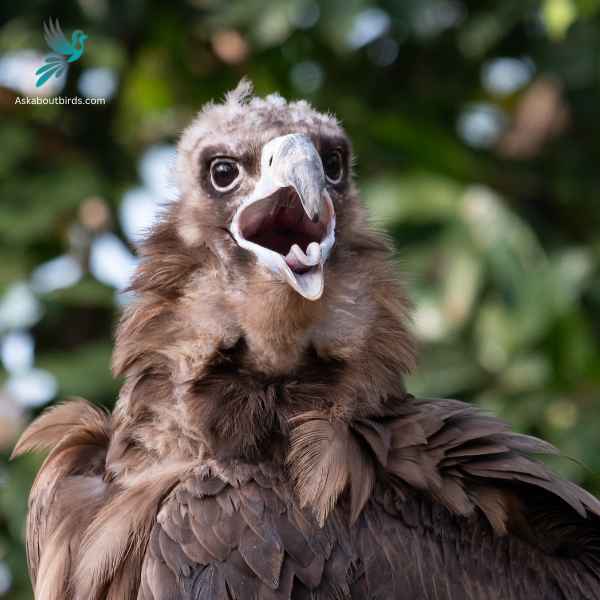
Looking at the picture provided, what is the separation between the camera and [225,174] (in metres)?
3.41

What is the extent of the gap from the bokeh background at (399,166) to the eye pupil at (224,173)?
2290 millimetres

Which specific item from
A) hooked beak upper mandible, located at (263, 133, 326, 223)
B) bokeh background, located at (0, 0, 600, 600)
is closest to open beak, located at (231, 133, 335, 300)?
hooked beak upper mandible, located at (263, 133, 326, 223)

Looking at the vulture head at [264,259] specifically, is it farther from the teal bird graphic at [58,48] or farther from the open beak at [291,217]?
the teal bird graphic at [58,48]

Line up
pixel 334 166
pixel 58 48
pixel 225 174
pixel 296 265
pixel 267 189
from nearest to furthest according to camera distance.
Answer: pixel 296 265
pixel 267 189
pixel 225 174
pixel 334 166
pixel 58 48

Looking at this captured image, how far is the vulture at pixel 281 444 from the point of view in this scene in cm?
289

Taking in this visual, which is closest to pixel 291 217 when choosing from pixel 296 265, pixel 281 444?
pixel 296 265

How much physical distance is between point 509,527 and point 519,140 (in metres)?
4.63

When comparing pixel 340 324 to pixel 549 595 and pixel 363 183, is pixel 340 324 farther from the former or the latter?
pixel 363 183

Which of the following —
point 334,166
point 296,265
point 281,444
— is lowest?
point 281,444

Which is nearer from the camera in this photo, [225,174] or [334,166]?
[225,174]

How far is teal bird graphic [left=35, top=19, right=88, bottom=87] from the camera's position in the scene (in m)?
6.13

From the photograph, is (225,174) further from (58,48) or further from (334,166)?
(58,48)

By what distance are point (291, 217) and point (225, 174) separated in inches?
13.3

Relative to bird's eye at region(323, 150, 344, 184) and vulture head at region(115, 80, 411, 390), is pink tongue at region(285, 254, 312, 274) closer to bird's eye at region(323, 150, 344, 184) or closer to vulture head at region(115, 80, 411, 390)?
vulture head at region(115, 80, 411, 390)
